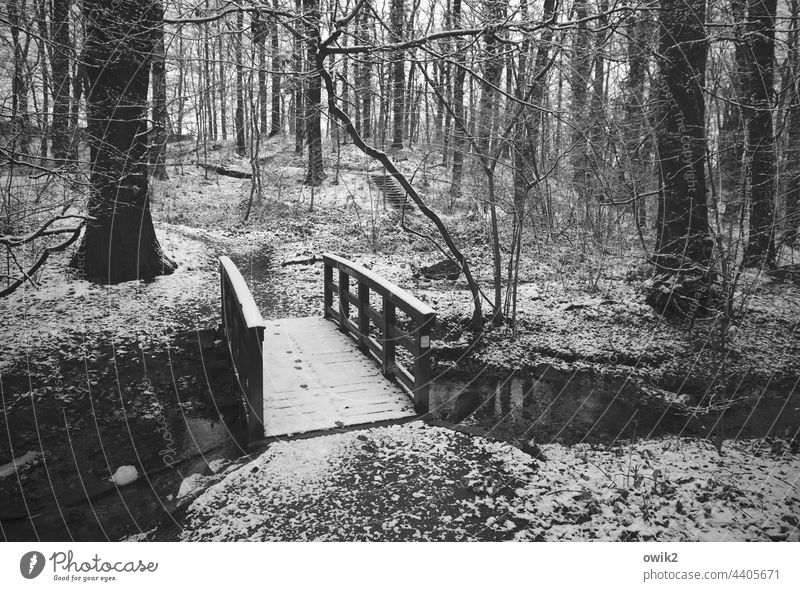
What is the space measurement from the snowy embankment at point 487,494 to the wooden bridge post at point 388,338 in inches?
48.3

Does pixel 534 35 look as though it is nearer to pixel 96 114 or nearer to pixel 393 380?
pixel 393 380

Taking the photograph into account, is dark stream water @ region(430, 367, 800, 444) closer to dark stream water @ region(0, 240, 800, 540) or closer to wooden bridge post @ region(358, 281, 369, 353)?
dark stream water @ region(0, 240, 800, 540)

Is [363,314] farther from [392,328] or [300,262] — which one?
[300,262]

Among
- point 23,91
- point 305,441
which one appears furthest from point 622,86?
point 23,91

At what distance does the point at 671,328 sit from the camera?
24.2 ft

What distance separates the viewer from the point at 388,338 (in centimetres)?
526

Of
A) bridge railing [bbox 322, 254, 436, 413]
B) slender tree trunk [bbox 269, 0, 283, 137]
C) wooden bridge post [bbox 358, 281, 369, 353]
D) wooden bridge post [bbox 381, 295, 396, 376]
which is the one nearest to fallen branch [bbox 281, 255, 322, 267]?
slender tree trunk [bbox 269, 0, 283, 137]

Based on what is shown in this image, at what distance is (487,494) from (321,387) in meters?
2.29

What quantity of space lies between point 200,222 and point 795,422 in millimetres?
15119

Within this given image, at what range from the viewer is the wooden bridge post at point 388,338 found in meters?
5.16

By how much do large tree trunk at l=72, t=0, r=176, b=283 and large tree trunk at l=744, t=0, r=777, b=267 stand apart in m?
5.47

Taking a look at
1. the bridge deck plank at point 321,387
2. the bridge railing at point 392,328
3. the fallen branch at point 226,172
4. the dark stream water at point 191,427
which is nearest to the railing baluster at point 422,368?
the bridge railing at point 392,328

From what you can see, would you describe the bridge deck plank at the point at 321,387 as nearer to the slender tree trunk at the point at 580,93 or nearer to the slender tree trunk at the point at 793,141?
the slender tree trunk at the point at 580,93

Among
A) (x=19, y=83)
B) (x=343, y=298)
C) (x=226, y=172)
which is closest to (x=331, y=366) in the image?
(x=343, y=298)
